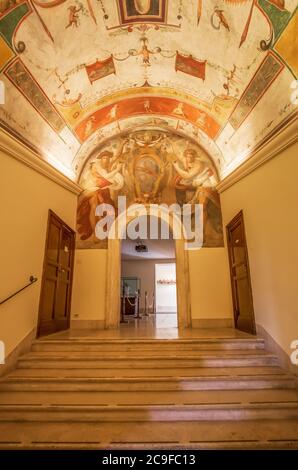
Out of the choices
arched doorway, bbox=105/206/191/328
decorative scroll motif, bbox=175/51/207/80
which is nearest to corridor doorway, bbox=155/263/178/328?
arched doorway, bbox=105/206/191/328

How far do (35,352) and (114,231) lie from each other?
3.82 metres

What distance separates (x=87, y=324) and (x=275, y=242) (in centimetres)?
520

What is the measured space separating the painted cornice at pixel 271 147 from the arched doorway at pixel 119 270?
232 cm

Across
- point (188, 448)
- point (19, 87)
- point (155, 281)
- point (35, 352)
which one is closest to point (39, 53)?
point (19, 87)

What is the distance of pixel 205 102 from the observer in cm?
636

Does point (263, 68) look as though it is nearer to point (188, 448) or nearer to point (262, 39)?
point (262, 39)

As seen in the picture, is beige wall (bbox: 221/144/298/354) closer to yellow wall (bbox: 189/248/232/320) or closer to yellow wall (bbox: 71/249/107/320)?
yellow wall (bbox: 189/248/232/320)

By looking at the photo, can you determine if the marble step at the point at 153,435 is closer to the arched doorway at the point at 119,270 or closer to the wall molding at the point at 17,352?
the wall molding at the point at 17,352

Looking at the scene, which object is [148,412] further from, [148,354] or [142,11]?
[142,11]

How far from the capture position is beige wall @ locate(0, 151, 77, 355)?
414cm

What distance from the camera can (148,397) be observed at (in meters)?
3.35

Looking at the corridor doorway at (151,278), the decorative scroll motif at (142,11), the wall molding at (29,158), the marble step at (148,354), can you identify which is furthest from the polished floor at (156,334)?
the corridor doorway at (151,278)

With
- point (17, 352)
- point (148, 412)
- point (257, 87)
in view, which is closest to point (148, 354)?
point (148, 412)

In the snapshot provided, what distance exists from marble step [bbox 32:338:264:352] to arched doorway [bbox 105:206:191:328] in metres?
2.02
